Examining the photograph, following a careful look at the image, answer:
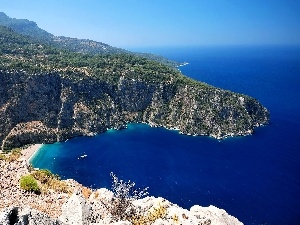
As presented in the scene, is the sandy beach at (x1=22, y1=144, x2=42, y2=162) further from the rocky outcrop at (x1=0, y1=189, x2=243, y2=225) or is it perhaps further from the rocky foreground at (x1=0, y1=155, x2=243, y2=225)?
the rocky outcrop at (x1=0, y1=189, x2=243, y2=225)

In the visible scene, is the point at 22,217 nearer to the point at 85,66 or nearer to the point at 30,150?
the point at 30,150

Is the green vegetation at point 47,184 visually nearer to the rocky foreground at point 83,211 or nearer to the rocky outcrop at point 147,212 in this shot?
the rocky foreground at point 83,211

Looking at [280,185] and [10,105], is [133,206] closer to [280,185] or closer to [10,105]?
[280,185]

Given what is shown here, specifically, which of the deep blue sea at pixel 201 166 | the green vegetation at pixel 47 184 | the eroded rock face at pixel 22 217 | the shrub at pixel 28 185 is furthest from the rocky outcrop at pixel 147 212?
the deep blue sea at pixel 201 166

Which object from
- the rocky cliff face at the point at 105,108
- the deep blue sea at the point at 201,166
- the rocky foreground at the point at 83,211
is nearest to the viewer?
the rocky foreground at the point at 83,211

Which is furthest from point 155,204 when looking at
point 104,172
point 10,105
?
point 10,105

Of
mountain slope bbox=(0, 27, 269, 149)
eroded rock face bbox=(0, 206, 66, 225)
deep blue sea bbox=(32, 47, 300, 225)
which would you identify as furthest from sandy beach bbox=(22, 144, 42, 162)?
eroded rock face bbox=(0, 206, 66, 225)

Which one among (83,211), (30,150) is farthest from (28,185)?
(30,150)
